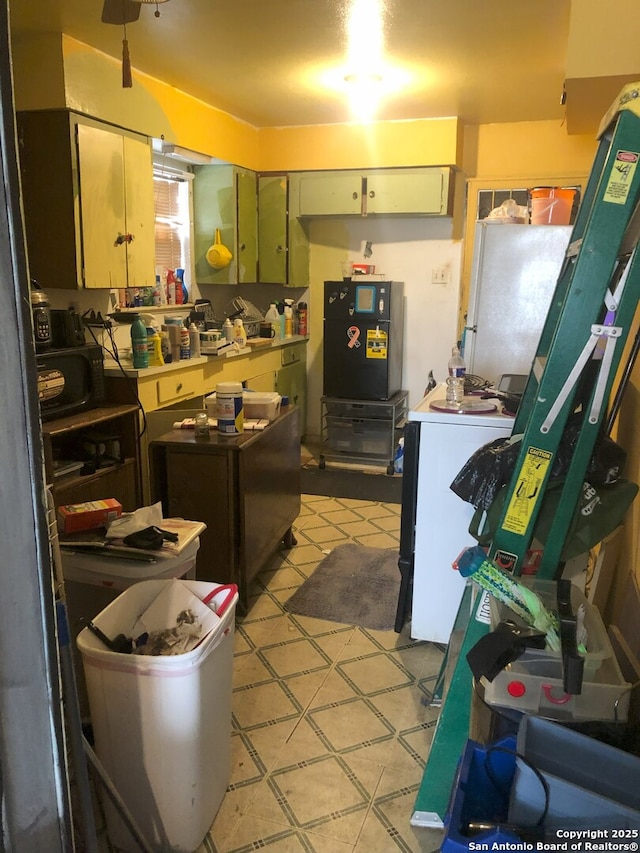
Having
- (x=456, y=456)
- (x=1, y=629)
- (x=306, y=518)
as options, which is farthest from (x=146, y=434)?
(x=1, y=629)

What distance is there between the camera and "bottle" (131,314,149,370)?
134 inches

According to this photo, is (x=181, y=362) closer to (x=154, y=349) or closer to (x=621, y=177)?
(x=154, y=349)

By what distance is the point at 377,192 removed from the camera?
4887 millimetres

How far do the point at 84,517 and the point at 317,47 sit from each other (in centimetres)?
261

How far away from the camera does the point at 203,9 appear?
9.19 ft

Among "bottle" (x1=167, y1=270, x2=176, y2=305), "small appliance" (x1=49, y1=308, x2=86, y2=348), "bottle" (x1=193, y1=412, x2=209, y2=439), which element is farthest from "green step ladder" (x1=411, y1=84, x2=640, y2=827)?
"bottle" (x1=167, y1=270, x2=176, y2=305)

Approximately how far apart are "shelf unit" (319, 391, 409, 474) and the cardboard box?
3.06 metres

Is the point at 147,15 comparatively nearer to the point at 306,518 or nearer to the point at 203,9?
the point at 203,9

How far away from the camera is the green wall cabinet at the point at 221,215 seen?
4750mm

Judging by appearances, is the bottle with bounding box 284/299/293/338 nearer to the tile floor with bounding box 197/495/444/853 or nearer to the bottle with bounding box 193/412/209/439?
the bottle with bounding box 193/412/209/439

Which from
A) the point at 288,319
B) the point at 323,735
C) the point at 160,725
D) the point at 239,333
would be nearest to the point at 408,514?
the point at 323,735

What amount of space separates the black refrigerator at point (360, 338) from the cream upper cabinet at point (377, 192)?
569mm

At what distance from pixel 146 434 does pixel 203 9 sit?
1.95 m

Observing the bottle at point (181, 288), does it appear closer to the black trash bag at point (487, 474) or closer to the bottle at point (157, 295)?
the bottle at point (157, 295)
